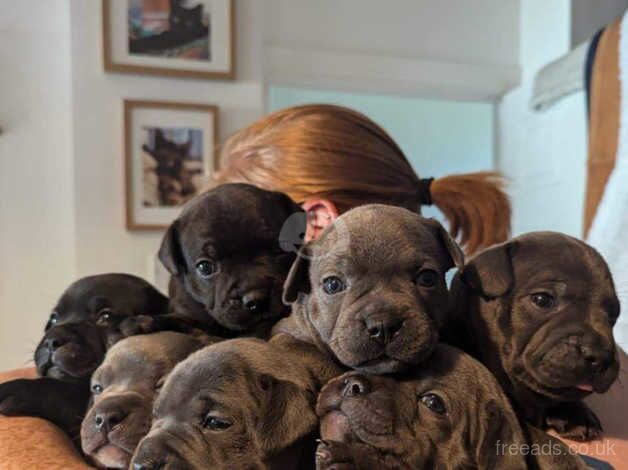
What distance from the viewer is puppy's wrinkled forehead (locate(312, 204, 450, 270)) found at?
0.68 m

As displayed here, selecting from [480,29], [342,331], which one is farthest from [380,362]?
[480,29]

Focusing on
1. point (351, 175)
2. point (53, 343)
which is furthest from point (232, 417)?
point (351, 175)

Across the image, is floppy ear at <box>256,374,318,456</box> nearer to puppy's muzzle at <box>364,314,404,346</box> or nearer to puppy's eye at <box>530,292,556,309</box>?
puppy's muzzle at <box>364,314,404,346</box>

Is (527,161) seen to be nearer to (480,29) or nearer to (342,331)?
(480,29)

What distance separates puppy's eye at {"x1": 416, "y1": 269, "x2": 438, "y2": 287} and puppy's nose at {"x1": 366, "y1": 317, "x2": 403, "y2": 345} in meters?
0.07

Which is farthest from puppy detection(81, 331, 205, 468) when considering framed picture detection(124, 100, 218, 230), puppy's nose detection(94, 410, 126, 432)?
framed picture detection(124, 100, 218, 230)

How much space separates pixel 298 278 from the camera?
29.5 inches

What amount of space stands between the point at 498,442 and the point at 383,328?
0.47 ft

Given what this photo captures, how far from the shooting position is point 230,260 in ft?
3.00

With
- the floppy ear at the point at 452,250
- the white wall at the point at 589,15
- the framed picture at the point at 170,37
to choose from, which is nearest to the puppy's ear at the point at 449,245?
the floppy ear at the point at 452,250

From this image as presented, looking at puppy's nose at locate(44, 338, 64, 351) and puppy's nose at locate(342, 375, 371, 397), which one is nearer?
puppy's nose at locate(342, 375, 371, 397)

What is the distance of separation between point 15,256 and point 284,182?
65.6 inches

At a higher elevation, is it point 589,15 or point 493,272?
point 589,15

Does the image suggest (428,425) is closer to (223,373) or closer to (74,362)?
(223,373)
